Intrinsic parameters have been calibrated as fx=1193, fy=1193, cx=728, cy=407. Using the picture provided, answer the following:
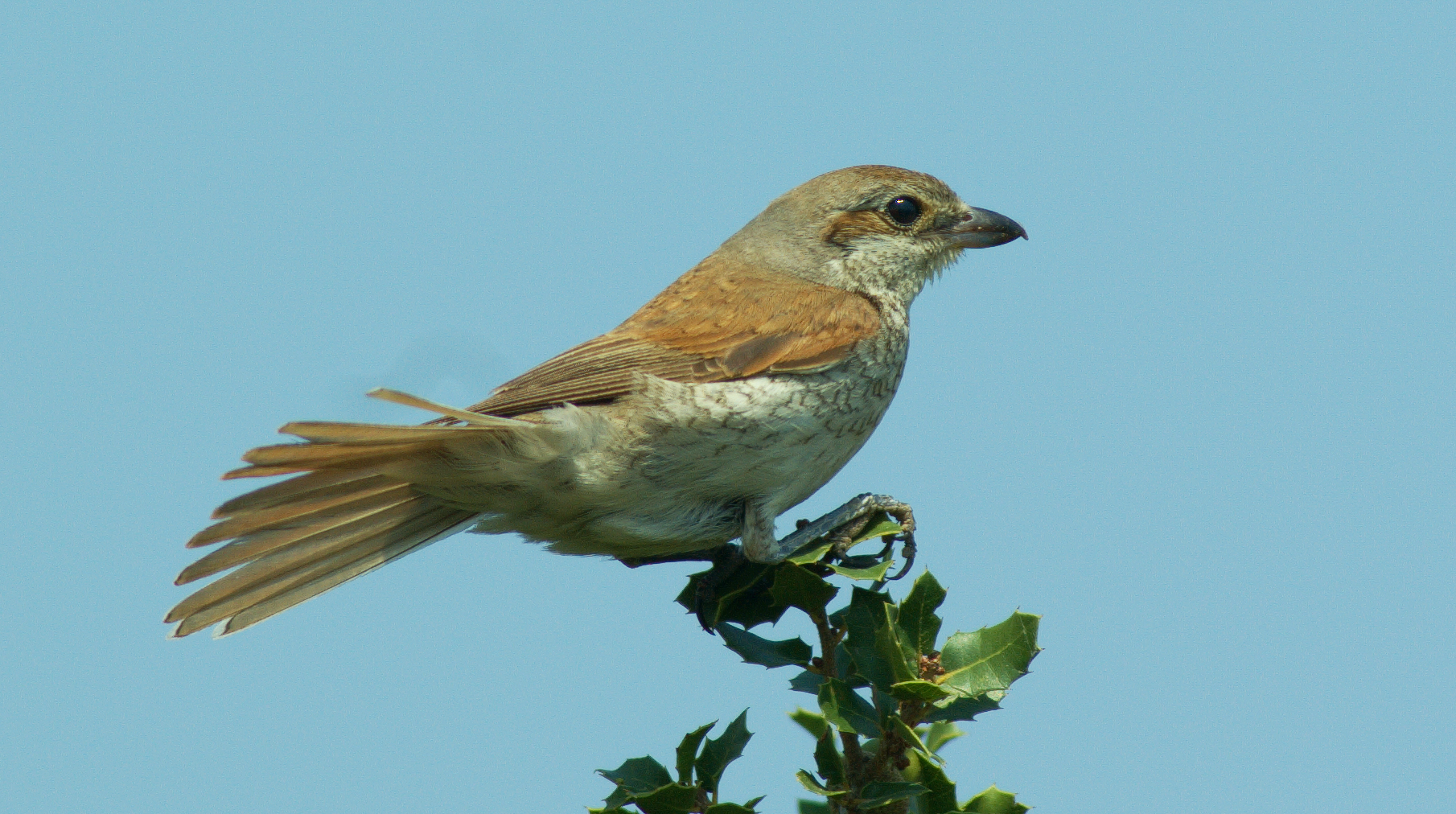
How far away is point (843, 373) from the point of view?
4168 millimetres

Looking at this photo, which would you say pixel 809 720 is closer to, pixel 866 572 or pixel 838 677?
pixel 838 677

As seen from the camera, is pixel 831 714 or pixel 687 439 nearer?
pixel 831 714

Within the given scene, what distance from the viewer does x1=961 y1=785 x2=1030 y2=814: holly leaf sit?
293 centimetres

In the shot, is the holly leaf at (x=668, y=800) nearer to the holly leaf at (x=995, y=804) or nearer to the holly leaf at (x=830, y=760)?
the holly leaf at (x=830, y=760)

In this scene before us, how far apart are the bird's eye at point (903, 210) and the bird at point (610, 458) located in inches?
21.2

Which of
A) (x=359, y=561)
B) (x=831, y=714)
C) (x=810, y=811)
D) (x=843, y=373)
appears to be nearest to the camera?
(x=831, y=714)

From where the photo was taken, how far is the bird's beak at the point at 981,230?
4.88 metres

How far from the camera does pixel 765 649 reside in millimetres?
3205

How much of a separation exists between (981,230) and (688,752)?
8.88ft

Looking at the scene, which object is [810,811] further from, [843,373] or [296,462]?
[296,462]

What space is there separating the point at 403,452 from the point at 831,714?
5.24ft

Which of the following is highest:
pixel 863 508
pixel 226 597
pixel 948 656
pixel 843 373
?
pixel 843 373

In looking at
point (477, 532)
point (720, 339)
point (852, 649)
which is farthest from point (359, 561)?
point (852, 649)

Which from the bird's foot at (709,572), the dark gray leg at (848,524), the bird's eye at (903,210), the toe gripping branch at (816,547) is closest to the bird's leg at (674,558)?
the bird's foot at (709,572)
